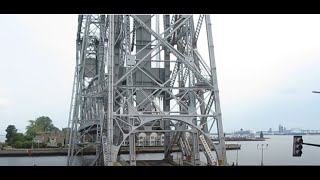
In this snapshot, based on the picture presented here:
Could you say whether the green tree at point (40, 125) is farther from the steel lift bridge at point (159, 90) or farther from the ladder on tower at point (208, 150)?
the ladder on tower at point (208, 150)

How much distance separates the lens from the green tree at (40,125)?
407 ft

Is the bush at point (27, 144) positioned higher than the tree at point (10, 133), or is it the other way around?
the tree at point (10, 133)

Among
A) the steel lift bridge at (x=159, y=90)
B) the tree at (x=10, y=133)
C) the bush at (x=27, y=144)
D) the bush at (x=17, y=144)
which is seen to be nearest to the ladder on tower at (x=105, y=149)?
the steel lift bridge at (x=159, y=90)

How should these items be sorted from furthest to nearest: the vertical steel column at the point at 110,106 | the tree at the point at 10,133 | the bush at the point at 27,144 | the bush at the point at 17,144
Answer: the tree at the point at 10,133 < the bush at the point at 17,144 < the bush at the point at 27,144 < the vertical steel column at the point at 110,106

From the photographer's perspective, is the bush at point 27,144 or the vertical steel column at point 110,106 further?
the bush at point 27,144

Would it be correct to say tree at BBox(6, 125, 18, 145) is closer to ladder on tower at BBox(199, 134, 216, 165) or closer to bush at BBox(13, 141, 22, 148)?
bush at BBox(13, 141, 22, 148)

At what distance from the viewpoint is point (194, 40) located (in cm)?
2962

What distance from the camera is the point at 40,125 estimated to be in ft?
424

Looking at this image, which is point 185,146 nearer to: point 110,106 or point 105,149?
point 105,149

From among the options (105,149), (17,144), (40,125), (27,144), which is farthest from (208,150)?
(40,125)
